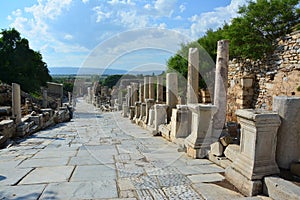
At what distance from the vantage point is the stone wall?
29.6ft

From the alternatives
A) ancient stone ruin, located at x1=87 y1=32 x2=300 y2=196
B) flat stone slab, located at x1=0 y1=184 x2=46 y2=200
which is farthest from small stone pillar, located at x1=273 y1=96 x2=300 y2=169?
flat stone slab, located at x1=0 y1=184 x2=46 y2=200

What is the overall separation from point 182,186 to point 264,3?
10.6 m

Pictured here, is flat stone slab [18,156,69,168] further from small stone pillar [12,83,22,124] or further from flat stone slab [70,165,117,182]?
small stone pillar [12,83,22,124]

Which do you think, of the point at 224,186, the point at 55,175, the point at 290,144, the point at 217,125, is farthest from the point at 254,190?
the point at 55,175

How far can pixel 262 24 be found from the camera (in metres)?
10.9

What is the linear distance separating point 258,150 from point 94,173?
231 cm

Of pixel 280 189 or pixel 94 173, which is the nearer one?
pixel 280 189

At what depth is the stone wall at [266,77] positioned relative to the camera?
355 inches

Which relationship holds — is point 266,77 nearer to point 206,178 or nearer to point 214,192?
point 206,178

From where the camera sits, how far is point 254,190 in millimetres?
2648

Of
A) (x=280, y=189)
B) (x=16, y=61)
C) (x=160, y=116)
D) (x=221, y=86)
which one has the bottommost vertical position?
(x=280, y=189)

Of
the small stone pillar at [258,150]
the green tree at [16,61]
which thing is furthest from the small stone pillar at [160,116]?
the green tree at [16,61]

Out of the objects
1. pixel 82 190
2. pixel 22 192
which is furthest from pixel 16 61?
pixel 82 190

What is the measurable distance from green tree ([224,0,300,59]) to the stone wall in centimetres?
67
